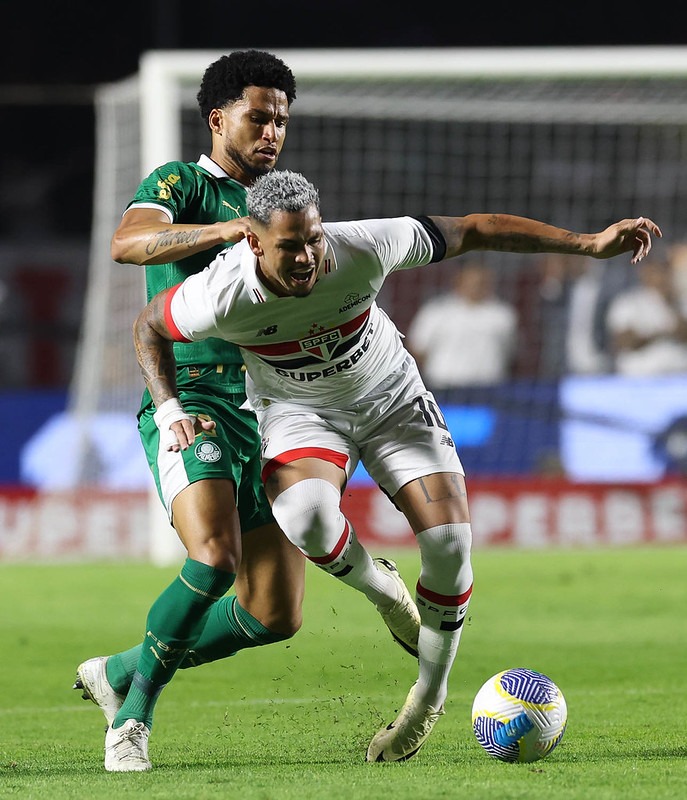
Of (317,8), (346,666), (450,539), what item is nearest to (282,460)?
(450,539)

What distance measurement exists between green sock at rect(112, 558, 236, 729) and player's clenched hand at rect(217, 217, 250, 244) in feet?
3.57

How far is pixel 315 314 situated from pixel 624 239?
1.13 m

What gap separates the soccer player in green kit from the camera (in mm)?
4969

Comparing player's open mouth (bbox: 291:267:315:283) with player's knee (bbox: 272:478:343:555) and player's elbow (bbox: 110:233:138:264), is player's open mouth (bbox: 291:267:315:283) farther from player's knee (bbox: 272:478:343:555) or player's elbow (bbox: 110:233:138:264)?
player's knee (bbox: 272:478:343:555)

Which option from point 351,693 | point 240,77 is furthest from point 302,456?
point 351,693

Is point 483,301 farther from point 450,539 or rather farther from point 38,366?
point 450,539

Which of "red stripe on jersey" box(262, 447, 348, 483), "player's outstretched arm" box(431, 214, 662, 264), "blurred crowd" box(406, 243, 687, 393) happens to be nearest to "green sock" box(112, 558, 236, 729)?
"red stripe on jersey" box(262, 447, 348, 483)

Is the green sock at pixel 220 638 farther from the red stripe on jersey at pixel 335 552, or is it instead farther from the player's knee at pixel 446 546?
the player's knee at pixel 446 546

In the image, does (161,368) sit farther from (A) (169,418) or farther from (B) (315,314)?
(B) (315,314)

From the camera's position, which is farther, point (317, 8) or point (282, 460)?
point (317, 8)

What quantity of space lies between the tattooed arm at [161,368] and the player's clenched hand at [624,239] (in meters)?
1.50

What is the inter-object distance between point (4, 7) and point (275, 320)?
19.9 metres

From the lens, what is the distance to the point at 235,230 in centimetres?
470

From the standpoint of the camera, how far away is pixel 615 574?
11.7 m
